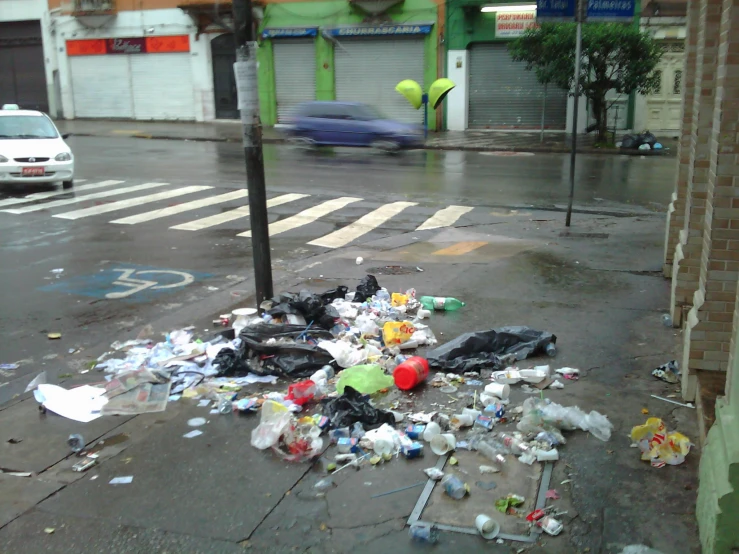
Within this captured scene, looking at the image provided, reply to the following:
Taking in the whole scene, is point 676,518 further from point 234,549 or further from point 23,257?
point 23,257

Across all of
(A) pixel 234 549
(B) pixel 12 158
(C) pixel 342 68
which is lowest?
(A) pixel 234 549

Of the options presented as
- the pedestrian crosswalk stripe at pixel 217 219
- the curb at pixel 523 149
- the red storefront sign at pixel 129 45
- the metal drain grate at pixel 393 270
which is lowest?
the metal drain grate at pixel 393 270

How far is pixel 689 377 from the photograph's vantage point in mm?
5332

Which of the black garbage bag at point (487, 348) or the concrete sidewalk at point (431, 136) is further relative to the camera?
the concrete sidewalk at point (431, 136)

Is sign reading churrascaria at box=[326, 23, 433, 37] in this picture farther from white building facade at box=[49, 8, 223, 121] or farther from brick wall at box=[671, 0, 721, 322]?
brick wall at box=[671, 0, 721, 322]

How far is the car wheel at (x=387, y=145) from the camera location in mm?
24719

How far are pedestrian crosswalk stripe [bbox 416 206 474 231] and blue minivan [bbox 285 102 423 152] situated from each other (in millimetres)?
10428

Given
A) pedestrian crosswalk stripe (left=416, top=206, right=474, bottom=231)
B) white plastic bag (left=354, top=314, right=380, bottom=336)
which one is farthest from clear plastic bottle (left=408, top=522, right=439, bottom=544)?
pedestrian crosswalk stripe (left=416, top=206, right=474, bottom=231)

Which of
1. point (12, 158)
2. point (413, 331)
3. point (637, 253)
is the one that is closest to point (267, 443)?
point (413, 331)

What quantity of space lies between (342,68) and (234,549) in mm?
31649

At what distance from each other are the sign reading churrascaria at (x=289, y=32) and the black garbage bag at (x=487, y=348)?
29127mm

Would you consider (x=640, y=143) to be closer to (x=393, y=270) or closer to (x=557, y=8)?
(x=557, y=8)

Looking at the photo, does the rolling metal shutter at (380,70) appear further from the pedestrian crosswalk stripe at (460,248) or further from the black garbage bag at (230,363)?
the black garbage bag at (230,363)

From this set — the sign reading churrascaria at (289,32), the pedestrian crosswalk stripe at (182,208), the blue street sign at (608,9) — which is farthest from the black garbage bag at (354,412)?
the sign reading churrascaria at (289,32)
